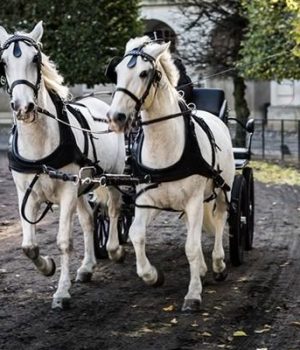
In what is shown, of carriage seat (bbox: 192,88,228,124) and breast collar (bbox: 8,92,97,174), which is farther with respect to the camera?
carriage seat (bbox: 192,88,228,124)

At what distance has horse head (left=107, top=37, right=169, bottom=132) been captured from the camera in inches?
253

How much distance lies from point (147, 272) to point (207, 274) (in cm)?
150

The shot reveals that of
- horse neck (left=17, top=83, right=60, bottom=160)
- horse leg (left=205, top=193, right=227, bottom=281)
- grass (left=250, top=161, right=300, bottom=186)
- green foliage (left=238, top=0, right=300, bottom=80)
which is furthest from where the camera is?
green foliage (left=238, top=0, right=300, bottom=80)

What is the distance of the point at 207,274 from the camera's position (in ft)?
27.8

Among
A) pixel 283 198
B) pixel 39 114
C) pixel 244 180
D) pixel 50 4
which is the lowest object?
pixel 283 198

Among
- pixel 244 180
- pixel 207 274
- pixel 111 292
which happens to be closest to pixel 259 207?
pixel 244 180

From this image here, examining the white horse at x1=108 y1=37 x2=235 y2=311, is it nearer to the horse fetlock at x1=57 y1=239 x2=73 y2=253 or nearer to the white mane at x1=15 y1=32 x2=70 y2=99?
the horse fetlock at x1=57 y1=239 x2=73 y2=253

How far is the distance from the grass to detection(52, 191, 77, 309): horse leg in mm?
10675

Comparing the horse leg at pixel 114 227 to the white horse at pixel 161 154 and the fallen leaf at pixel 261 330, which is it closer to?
the white horse at pixel 161 154

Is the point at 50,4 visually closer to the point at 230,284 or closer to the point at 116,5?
the point at 116,5

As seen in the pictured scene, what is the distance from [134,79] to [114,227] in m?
2.43

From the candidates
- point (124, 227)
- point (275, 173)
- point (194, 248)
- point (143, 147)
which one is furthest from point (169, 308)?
point (275, 173)

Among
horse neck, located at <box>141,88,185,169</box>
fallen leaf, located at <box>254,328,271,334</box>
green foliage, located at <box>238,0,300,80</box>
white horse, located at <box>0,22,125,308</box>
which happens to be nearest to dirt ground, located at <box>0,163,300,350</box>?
fallen leaf, located at <box>254,328,271,334</box>

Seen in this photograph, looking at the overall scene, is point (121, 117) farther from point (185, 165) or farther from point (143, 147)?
point (185, 165)
